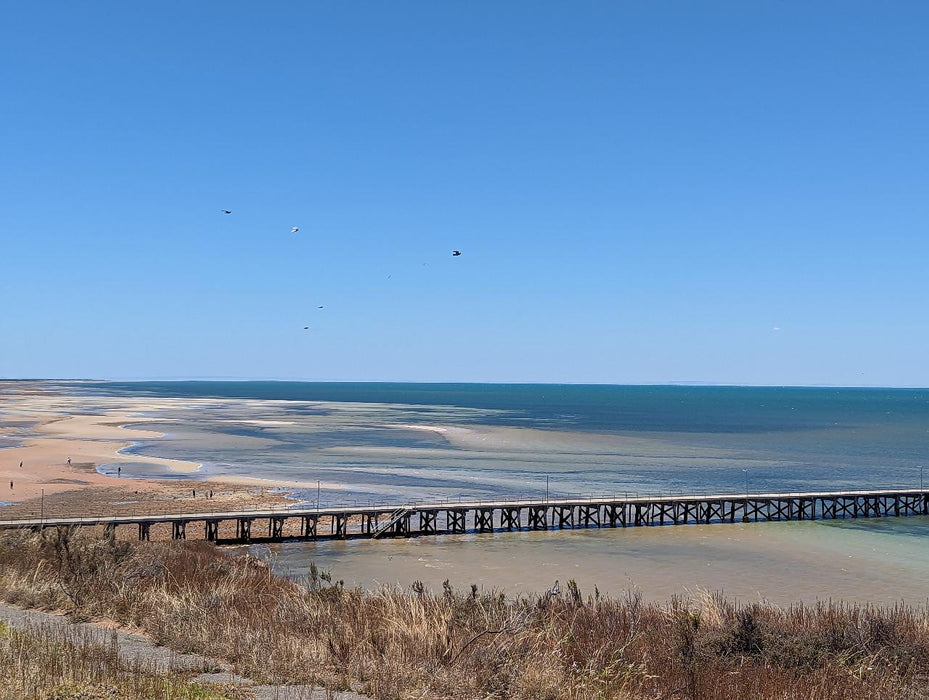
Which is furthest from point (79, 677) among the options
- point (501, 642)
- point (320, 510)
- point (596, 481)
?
point (596, 481)

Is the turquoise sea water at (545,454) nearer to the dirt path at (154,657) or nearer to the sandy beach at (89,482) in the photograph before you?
the sandy beach at (89,482)

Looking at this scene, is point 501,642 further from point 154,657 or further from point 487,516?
point 487,516

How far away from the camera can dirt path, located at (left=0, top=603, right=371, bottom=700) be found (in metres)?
10.2

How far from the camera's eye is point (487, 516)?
160ft

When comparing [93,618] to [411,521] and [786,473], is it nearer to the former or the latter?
[411,521]

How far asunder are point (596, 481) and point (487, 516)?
16191 millimetres

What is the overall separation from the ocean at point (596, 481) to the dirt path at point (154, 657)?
17.3 meters

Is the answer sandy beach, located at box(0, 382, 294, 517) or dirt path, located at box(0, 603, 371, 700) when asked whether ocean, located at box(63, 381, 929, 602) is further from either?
dirt path, located at box(0, 603, 371, 700)

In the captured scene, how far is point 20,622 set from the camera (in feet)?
45.2

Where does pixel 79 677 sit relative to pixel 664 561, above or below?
above

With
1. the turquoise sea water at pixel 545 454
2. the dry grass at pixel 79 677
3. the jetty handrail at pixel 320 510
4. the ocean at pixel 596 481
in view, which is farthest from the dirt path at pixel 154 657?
the turquoise sea water at pixel 545 454

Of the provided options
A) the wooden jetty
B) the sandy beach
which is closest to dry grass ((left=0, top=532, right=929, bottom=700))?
the wooden jetty

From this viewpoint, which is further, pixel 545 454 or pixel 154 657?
pixel 545 454

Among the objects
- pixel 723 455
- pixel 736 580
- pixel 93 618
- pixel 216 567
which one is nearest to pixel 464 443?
pixel 723 455
